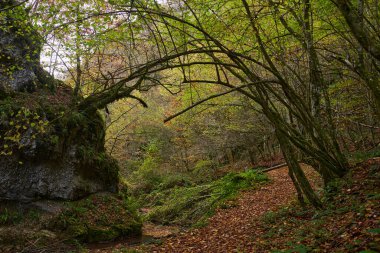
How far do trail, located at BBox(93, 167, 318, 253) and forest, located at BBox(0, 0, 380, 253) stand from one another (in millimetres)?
65

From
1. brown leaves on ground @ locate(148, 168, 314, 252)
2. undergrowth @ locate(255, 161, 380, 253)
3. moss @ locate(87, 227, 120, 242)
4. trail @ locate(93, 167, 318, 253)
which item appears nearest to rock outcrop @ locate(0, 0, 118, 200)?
moss @ locate(87, 227, 120, 242)

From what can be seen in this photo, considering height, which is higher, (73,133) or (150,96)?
(150,96)

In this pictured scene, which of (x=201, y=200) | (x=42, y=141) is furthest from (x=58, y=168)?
(x=201, y=200)

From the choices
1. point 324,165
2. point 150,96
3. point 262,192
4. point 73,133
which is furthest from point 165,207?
point 150,96

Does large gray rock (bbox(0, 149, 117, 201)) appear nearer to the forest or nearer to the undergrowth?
the forest

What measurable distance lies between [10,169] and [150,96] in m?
17.2

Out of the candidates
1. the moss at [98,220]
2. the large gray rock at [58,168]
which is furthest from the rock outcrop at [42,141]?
the moss at [98,220]

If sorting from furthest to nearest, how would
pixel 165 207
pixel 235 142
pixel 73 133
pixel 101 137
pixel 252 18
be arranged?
pixel 235 142 < pixel 165 207 < pixel 101 137 < pixel 73 133 < pixel 252 18

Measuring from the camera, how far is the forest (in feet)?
17.1

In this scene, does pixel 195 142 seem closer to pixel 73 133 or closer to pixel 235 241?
pixel 73 133

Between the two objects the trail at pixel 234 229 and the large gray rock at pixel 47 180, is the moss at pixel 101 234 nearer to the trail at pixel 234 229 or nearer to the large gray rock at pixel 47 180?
the large gray rock at pixel 47 180

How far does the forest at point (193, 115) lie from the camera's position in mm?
5207

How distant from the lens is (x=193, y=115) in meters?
8.30

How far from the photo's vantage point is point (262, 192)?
11.5m
